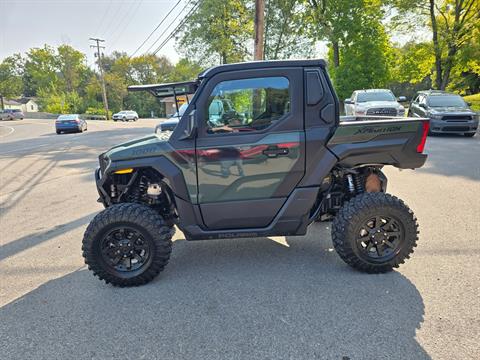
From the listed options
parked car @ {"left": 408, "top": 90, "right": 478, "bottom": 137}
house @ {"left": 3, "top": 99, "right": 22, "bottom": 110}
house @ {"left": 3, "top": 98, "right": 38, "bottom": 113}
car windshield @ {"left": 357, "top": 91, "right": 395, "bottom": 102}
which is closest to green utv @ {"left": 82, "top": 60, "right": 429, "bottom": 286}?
parked car @ {"left": 408, "top": 90, "right": 478, "bottom": 137}

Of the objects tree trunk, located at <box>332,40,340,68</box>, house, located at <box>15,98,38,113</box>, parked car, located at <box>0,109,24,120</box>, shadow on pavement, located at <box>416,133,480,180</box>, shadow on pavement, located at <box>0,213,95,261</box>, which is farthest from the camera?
house, located at <box>15,98,38,113</box>

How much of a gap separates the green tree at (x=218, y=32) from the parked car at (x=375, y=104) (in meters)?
12.4

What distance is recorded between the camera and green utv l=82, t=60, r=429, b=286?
3082 mm

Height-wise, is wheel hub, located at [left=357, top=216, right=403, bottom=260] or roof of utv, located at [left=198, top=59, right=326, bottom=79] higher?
roof of utv, located at [left=198, top=59, right=326, bottom=79]

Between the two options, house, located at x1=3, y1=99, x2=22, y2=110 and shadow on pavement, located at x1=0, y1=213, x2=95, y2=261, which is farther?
house, located at x1=3, y1=99, x2=22, y2=110

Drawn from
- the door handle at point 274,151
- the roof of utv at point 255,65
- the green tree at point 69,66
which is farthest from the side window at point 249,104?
the green tree at point 69,66

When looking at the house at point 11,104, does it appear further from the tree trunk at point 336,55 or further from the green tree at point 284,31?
the tree trunk at point 336,55

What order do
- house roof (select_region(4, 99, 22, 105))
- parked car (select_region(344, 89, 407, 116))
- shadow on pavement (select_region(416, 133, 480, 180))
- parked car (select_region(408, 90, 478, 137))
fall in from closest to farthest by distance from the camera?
shadow on pavement (select_region(416, 133, 480, 180)) < parked car (select_region(408, 90, 478, 137)) < parked car (select_region(344, 89, 407, 116)) < house roof (select_region(4, 99, 22, 105))

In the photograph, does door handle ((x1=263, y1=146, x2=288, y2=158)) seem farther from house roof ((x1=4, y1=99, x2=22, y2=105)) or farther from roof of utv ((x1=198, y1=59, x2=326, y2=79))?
house roof ((x1=4, y1=99, x2=22, y2=105))

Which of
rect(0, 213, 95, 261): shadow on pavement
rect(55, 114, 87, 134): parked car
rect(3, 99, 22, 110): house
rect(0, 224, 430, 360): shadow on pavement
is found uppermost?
rect(3, 99, 22, 110): house

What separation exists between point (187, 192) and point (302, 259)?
1535 mm

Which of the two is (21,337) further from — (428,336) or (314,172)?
(428,336)

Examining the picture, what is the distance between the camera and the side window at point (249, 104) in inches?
122

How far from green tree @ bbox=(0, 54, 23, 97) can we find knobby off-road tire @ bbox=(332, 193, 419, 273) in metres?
107
